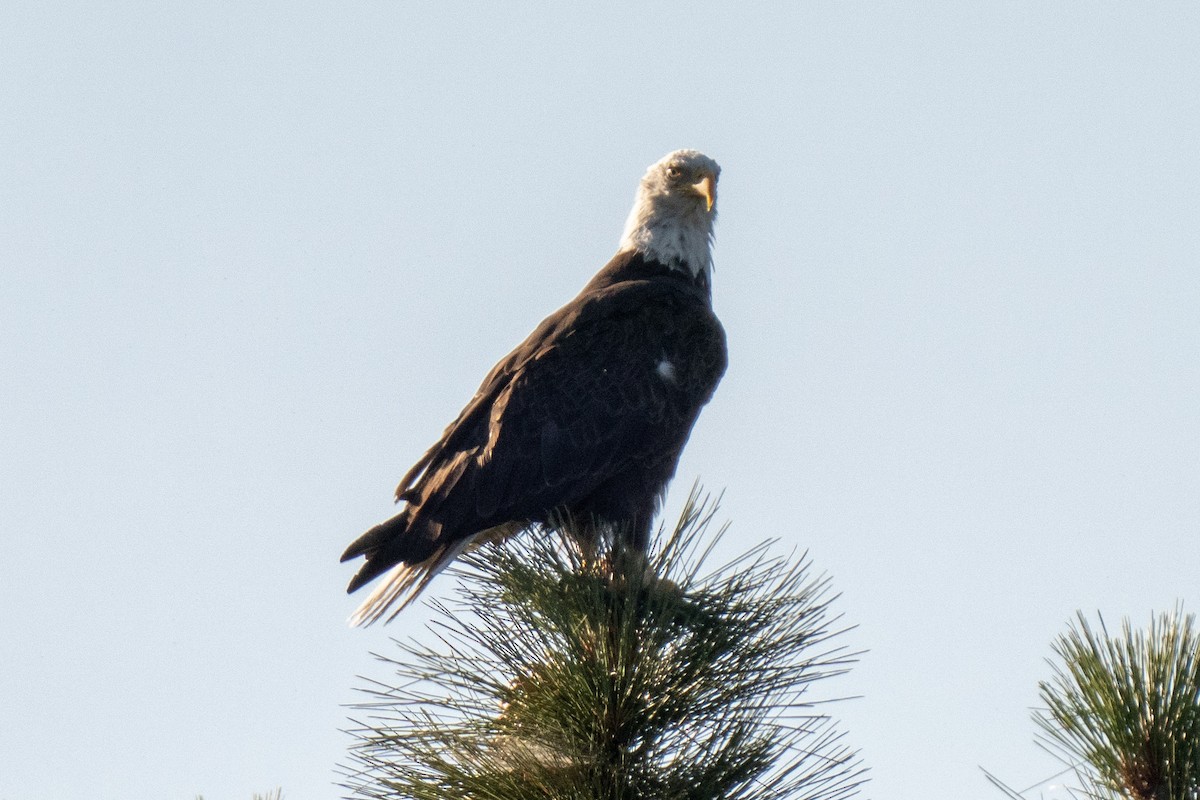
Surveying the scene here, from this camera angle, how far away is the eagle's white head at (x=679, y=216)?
23.9 feet

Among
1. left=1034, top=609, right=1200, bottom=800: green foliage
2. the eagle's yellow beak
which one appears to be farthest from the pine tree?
the eagle's yellow beak

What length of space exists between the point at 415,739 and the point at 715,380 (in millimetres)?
3211

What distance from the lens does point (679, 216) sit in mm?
7367

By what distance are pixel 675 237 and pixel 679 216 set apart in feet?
0.40

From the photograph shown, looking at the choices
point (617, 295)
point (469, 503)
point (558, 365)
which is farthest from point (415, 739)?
point (617, 295)

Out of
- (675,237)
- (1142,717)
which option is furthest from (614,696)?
(675,237)

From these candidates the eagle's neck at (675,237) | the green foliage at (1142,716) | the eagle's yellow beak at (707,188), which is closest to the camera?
the green foliage at (1142,716)

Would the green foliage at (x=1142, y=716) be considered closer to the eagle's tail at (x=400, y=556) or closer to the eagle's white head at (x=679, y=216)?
the eagle's tail at (x=400, y=556)

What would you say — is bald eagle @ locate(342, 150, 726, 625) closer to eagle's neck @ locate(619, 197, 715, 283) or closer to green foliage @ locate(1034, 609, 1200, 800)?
eagle's neck @ locate(619, 197, 715, 283)

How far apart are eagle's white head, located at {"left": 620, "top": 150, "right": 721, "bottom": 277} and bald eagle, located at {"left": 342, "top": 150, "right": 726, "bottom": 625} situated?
0.88 ft

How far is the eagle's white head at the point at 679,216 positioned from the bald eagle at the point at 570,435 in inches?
10.6

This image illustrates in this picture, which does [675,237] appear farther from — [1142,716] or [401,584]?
[1142,716]

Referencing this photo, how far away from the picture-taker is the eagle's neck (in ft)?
23.9

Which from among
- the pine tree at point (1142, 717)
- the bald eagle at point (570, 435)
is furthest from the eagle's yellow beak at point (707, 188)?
the pine tree at point (1142, 717)
